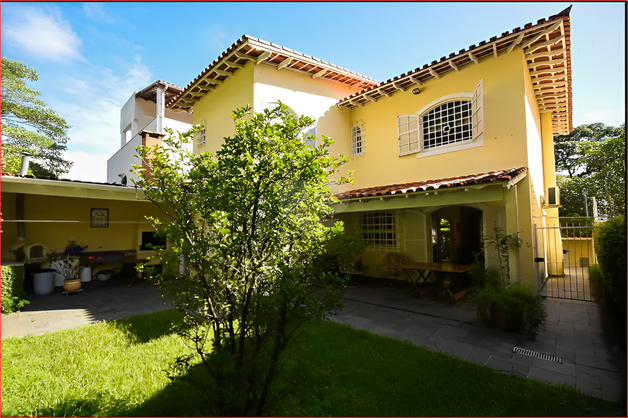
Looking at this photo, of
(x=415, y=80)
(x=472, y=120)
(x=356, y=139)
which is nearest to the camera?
(x=472, y=120)

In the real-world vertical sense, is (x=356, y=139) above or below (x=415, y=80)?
below

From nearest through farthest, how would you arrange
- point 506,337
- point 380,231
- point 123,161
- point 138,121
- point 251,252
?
1. point 251,252
2. point 506,337
3. point 380,231
4. point 123,161
5. point 138,121

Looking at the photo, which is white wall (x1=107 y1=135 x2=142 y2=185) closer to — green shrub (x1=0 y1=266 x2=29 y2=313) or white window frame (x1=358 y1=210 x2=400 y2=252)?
green shrub (x1=0 y1=266 x2=29 y2=313)

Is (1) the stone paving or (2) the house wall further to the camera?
(2) the house wall

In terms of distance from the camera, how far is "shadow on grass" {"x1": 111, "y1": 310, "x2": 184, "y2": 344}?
17.4 feet

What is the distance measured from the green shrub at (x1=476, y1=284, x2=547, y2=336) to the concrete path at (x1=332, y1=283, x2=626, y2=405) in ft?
0.57

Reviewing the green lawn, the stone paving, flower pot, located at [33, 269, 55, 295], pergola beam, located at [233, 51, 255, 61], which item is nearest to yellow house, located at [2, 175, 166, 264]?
flower pot, located at [33, 269, 55, 295]

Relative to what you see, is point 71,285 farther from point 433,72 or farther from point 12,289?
point 433,72

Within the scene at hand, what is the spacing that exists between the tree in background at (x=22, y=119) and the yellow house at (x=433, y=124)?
12.0 meters

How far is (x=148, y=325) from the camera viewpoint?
588cm

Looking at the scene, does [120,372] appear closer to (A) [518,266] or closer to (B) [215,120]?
(A) [518,266]

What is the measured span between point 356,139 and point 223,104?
5.04 metres

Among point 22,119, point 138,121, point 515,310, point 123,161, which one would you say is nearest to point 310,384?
point 515,310

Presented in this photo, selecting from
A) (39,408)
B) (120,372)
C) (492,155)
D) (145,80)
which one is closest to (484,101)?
(492,155)
